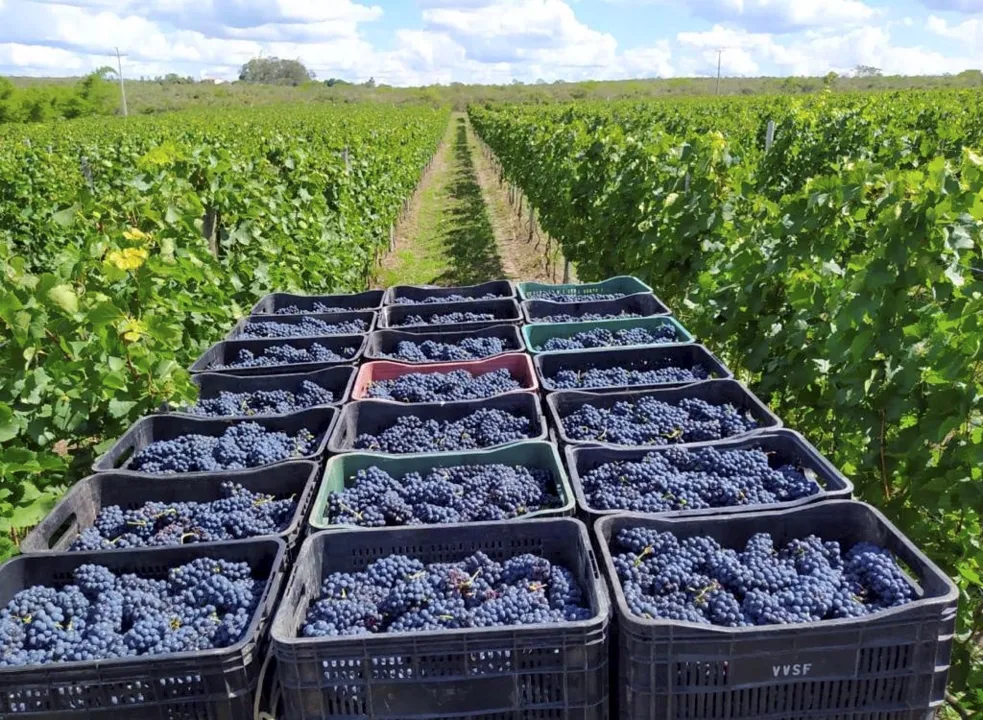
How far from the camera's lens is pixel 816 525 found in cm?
241

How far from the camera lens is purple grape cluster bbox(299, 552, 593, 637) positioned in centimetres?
200

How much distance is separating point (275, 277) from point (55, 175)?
26.7 feet

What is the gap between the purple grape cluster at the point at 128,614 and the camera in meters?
2.01

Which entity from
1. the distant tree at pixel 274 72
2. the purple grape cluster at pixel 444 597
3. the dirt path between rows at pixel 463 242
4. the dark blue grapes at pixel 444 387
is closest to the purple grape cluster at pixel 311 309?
the dark blue grapes at pixel 444 387

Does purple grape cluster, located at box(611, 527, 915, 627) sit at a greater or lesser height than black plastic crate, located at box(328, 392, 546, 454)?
lesser

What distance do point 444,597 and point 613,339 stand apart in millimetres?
2445

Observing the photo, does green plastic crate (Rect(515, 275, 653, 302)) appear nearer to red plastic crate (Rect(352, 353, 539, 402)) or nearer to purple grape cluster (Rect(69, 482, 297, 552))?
red plastic crate (Rect(352, 353, 539, 402))

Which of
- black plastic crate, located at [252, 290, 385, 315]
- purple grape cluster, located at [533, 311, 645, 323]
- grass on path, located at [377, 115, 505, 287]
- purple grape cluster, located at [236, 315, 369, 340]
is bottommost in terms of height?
grass on path, located at [377, 115, 505, 287]

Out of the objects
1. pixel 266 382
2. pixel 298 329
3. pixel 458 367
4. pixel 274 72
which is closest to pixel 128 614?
pixel 266 382

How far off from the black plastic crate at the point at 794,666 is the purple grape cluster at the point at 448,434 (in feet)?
4.33

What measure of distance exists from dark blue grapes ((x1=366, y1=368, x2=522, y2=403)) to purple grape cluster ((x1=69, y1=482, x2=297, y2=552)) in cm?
96

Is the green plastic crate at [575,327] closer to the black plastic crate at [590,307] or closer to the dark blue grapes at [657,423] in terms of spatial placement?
the black plastic crate at [590,307]

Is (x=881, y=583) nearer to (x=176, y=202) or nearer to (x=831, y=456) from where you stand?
(x=831, y=456)

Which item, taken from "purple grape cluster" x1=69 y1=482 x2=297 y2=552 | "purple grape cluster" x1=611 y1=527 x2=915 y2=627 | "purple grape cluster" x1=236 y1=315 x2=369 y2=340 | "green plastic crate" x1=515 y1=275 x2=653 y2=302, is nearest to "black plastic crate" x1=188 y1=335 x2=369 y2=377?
"purple grape cluster" x1=236 y1=315 x2=369 y2=340
